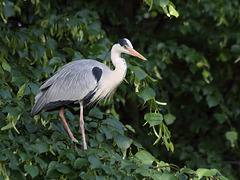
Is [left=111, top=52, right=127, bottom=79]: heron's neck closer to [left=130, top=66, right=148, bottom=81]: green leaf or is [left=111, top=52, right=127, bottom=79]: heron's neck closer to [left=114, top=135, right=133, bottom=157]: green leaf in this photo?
[left=130, top=66, right=148, bottom=81]: green leaf

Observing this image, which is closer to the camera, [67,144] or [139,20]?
[67,144]

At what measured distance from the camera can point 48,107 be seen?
10.8ft

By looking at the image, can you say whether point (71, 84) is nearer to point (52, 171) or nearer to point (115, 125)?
point (115, 125)

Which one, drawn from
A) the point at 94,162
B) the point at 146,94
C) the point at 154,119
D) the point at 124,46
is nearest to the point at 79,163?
the point at 94,162

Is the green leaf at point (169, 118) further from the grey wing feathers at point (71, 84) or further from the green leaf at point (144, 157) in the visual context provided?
the green leaf at point (144, 157)

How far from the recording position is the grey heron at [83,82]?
10.8ft

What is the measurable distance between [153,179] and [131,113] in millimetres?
2752

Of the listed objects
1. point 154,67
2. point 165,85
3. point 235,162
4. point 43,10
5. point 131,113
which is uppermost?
point 43,10

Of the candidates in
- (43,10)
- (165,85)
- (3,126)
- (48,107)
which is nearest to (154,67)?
(165,85)

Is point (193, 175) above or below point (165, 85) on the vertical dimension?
above

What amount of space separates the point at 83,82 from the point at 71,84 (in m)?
0.10

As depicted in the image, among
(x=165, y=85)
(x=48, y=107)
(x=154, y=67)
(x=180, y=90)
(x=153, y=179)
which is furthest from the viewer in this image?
(x=180, y=90)

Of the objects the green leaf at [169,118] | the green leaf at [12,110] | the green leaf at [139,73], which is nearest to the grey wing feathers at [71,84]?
the green leaf at [139,73]

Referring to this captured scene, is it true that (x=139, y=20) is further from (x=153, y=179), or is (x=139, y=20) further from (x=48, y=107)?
(x=153, y=179)
